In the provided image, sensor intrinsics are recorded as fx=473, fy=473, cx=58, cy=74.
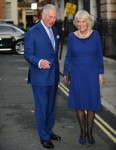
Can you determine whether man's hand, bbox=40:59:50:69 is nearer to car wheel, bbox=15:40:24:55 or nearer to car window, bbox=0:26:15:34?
car wheel, bbox=15:40:24:55

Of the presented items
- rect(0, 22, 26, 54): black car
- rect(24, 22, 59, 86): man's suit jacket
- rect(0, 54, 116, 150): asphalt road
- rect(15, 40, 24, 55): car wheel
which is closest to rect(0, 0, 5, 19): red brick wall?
rect(0, 22, 26, 54): black car

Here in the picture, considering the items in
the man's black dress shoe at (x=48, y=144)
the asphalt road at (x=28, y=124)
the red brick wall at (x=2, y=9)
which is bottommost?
the asphalt road at (x=28, y=124)

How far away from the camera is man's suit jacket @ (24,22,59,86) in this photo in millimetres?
6227

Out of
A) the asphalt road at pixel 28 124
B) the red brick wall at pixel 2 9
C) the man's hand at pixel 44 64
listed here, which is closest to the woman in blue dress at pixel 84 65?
the man's hand at pixel 44 64

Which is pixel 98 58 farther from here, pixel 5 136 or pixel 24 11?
pixel 24 11

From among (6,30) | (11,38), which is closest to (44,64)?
(11,38)

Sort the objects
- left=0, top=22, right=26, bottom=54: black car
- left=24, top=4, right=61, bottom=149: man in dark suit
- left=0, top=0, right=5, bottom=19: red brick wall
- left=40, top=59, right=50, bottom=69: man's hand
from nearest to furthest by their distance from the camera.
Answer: left=40, top=59, right=50, bottom=69: man's hand → left=24, top=4, right=61, bottom=149: man in dark suit → left=0, top=22, right=26, bottom=54: black car → left=0, top=0, right=5, bottom=19: red brick wall

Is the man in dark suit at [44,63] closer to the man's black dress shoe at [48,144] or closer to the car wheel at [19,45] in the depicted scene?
the man's black dress shoe at [48,144]

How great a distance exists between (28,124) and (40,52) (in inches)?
81.3

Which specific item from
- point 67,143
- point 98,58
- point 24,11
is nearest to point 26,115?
point 67,143

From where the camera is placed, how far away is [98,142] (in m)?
6.72

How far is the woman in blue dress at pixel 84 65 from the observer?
628cm

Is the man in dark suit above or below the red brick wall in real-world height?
below

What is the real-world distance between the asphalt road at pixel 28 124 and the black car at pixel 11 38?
11169 millimetres
